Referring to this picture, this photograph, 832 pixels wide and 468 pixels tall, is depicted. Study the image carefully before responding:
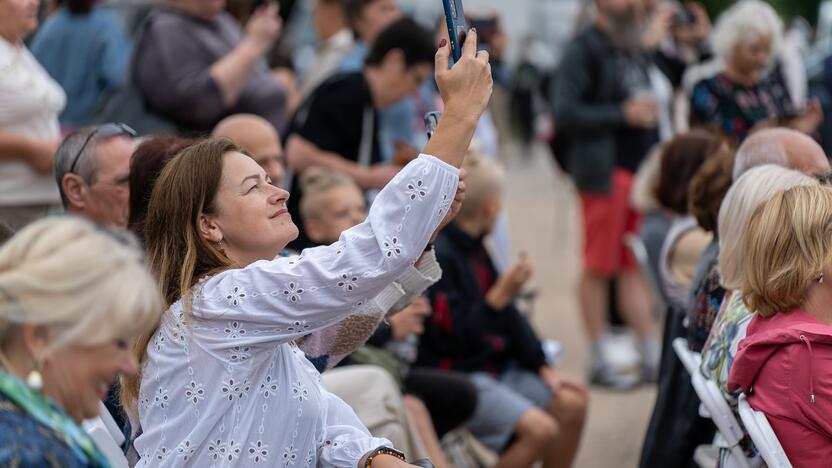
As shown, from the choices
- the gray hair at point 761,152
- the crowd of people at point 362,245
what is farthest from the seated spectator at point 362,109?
the gray hair at point 761,152

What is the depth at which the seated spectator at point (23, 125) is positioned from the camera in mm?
4449

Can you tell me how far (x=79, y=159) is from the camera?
150 inches

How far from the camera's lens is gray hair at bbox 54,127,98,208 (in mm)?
3812

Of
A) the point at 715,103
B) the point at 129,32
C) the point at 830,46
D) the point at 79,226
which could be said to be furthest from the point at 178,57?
the point at 129,32

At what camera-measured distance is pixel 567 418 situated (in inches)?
195

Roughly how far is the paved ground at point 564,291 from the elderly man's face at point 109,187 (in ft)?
9.26

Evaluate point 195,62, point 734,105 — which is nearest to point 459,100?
point 195,62

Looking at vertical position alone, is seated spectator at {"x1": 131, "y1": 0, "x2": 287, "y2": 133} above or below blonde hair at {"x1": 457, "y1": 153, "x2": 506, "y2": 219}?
above

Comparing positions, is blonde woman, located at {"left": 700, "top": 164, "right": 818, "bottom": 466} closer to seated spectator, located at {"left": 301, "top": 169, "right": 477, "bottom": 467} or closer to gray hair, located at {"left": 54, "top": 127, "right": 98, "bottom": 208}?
seated spectator, located at {"left": 301, "top": 169, "right": 477, "bottom": 467}

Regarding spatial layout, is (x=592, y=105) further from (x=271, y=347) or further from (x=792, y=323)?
(x=271, y=347)

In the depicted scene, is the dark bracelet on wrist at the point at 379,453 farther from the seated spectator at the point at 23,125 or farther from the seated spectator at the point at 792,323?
the seated spectator at the point at 23,125

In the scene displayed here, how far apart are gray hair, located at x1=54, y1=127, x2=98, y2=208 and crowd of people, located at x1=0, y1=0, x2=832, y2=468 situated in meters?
0.01

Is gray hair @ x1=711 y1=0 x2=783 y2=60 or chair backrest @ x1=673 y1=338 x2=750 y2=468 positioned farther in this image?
gray hair @ x1=711 y1=0 x2=783 y2=60

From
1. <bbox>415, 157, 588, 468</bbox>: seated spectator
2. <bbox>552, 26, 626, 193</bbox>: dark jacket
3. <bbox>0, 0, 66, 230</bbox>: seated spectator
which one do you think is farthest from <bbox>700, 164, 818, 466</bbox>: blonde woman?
<bbox>552, 26, 626, 193</bbox>: dark jacket
